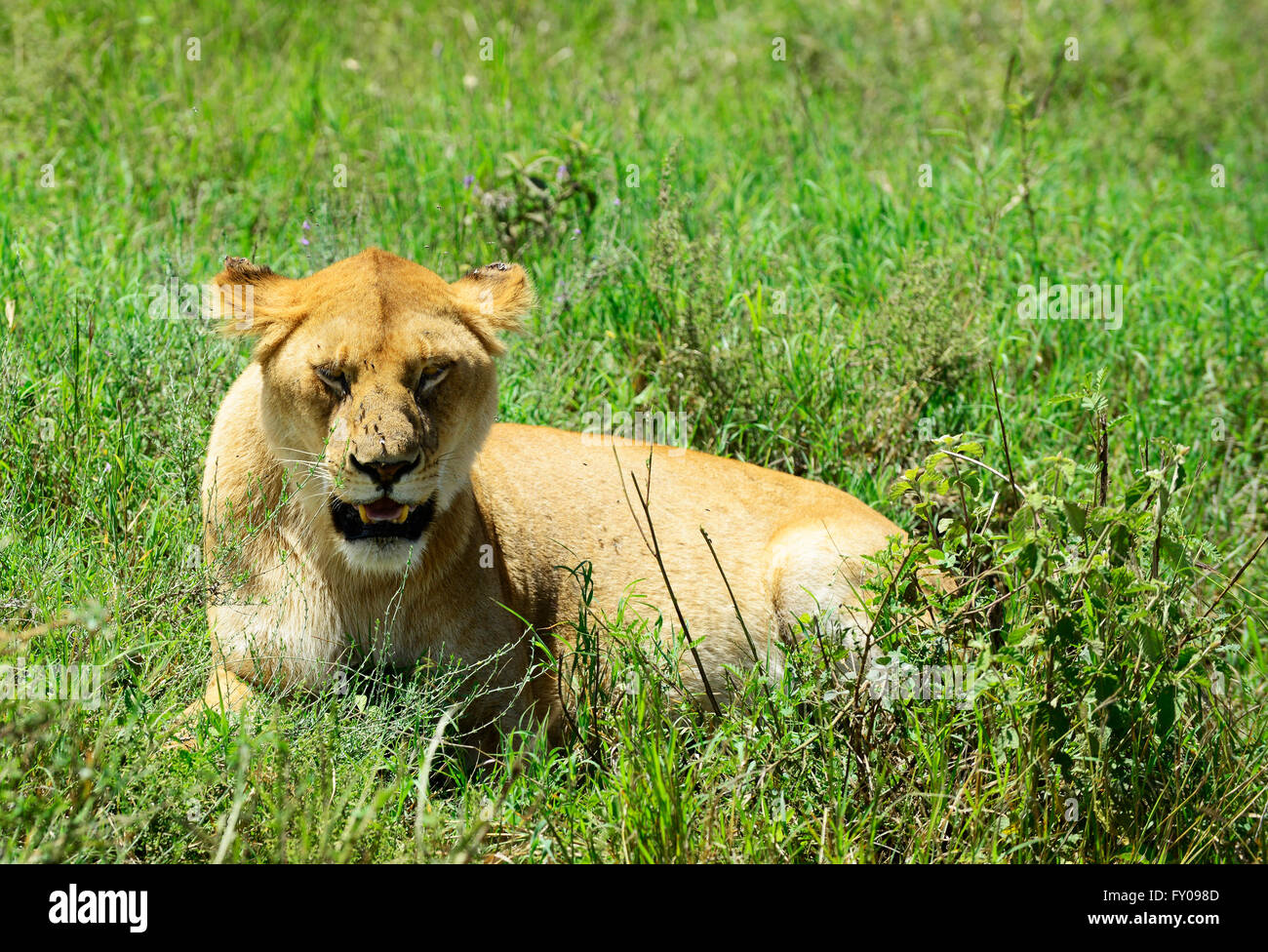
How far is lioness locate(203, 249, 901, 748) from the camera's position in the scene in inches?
133

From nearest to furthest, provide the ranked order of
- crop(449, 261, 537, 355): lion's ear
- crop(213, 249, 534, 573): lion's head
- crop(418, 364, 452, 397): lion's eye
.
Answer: crop(213, 249, 534, 573): lion's head < crop(418, 364, 452, 397): lion's eye < crop(449, 261, 537, 355): lion's ear

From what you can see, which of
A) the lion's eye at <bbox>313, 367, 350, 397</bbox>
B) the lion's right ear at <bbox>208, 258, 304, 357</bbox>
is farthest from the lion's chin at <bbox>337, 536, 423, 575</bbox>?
the lion's right ear at <bbox>208, 258, 304, 357</bbox>

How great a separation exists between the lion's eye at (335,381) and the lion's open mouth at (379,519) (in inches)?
12.4

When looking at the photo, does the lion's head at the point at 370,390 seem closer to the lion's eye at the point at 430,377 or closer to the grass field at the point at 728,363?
the lion's eye at the point at 430,377

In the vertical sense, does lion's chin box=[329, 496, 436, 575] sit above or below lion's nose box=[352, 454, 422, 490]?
below

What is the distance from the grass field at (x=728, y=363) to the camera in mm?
3178

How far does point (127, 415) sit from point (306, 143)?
8.48 ft

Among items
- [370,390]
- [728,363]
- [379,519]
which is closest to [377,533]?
[379,519]

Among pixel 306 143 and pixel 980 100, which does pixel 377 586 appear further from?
pixel 980 100

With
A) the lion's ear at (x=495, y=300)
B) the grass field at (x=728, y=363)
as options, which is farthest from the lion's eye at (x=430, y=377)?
the grass field at (x=728, y=363)

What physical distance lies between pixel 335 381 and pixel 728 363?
7.42 ft

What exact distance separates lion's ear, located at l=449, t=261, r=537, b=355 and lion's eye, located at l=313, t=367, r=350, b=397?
530 millimetres

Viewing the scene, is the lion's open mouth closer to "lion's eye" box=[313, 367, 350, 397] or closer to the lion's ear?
"lion's eye" box=[313, 367, 350, 397]

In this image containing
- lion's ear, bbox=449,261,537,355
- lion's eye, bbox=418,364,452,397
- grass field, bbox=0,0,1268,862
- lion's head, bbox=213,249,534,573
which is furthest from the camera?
lion's ear, bbox=449,261,537,355
